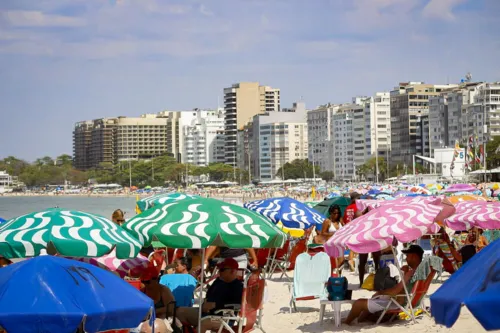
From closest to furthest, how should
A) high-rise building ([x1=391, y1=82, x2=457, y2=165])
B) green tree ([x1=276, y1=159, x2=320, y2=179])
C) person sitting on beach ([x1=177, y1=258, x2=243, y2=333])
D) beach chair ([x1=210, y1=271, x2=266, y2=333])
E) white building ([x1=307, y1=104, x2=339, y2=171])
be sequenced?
beach chair ([x1=210, y1=271, x2=266, y2=333])
person sitting on beach ([x1=177, y1=258, x2=243, y2=333])
high-rise building ([x1=391, y1=82, x2=457, y2=165])
green tree ([x1=276, y1=159, x2=320, y2=179])
white building ([x1=307, y1=104, x2=339, y2=171])

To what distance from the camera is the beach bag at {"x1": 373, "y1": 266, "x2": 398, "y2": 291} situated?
10.5m

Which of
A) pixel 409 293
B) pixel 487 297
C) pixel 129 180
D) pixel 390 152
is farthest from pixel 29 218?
pixel 129 180

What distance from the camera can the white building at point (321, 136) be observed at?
166 metres

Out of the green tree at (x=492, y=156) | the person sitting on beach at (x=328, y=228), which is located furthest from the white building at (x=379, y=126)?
the person sitting on beach at (x=328, y=228)

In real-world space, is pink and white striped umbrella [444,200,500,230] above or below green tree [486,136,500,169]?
below

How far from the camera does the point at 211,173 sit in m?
176

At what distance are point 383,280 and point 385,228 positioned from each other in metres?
1.37

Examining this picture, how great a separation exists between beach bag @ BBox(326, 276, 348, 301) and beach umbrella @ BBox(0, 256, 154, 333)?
185 inches

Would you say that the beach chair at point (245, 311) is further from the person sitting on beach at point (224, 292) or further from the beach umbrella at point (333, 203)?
the beach umbrella at point (333, 203)

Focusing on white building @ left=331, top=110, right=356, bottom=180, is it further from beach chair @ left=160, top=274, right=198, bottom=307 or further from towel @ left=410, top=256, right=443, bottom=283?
beach chair @ left=160, top=274, right=198, bottom=307

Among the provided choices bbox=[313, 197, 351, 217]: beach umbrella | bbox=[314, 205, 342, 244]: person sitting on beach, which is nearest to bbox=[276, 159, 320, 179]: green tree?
bbox=[313, 197, 351, 217]: beach umbrella

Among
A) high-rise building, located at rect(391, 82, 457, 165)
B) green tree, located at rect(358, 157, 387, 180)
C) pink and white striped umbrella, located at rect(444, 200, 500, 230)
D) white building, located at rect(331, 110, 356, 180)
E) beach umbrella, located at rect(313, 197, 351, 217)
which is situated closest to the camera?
pink and white striped umbrella, located at rect(444, 200, 500, 230)

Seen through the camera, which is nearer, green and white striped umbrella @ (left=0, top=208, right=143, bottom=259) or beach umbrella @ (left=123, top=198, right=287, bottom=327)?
green and white striped umbrella @ (left=0, top=208, right=143, bottom=259)

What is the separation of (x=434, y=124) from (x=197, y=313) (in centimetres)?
13322
